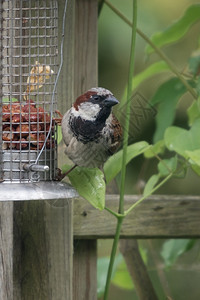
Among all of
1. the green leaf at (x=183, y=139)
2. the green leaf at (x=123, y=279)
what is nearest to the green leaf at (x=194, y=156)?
the green leaf at (x=183, y=139)

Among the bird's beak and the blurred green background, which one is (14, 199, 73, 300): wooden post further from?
the blurred green background

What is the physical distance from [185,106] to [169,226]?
1454 millimetres

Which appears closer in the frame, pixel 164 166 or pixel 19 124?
pixel 19 124

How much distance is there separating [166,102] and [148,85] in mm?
1630

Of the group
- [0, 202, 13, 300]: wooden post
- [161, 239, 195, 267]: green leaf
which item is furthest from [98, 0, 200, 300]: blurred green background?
[0, 202, 13, 300]: wooden post

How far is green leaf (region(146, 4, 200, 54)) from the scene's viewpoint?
2609 mm

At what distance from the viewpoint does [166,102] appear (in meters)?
2.67

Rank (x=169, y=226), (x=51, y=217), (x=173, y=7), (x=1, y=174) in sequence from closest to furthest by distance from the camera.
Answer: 1. (x=1, y=174)
2. (x=51, y=217)
3. (x=169, y=226)
4. (x=173, y=7)

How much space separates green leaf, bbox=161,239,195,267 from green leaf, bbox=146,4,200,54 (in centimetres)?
91

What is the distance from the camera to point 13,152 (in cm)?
229

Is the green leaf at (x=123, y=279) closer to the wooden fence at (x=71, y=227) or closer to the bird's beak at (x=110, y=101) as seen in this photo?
the wooden fence at (x=71, y=227)

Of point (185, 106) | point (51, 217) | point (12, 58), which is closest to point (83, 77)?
point (12, 58)

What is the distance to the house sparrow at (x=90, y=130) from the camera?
2254 millimetres

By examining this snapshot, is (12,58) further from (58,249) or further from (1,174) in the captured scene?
(58,249)
